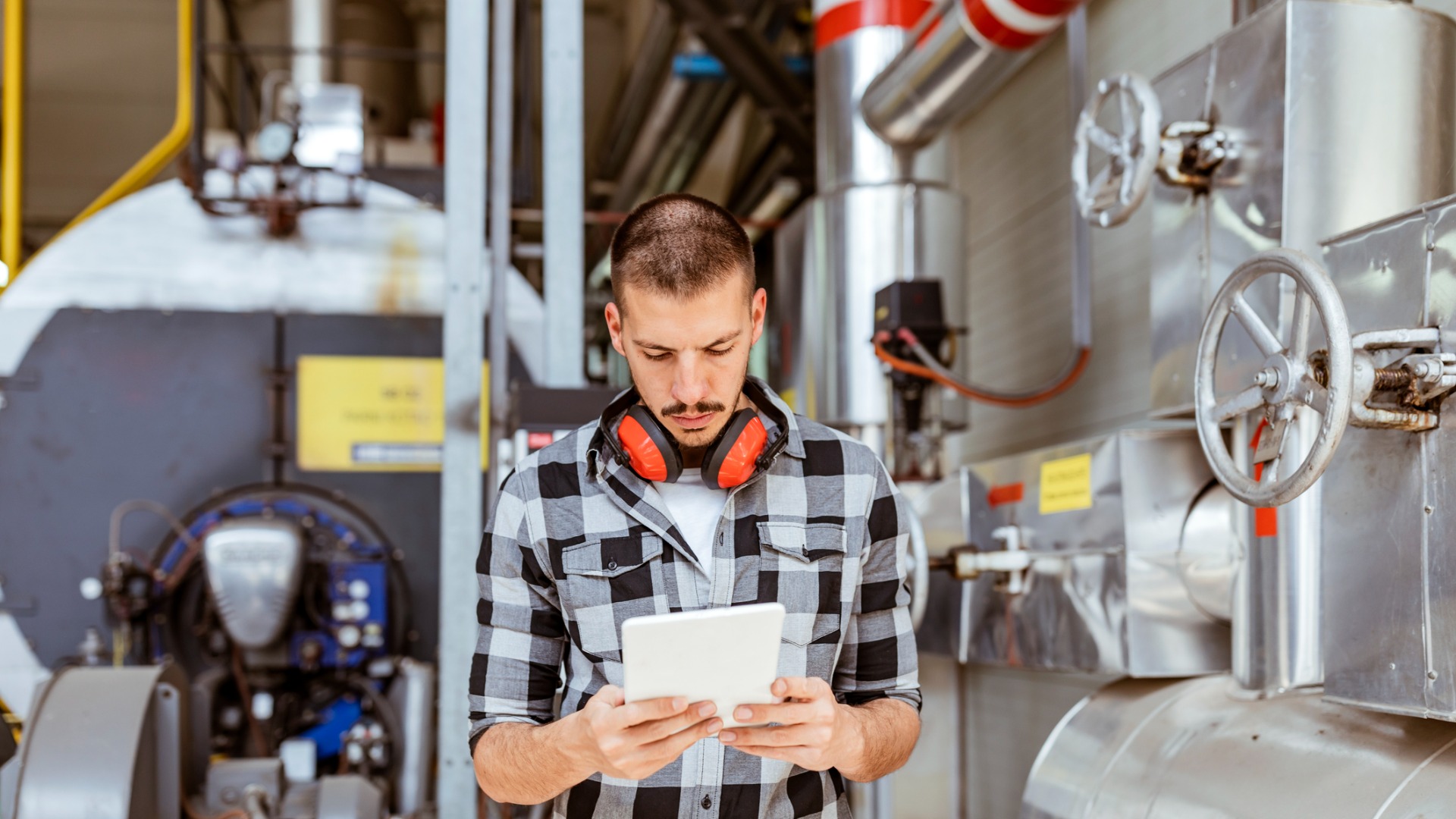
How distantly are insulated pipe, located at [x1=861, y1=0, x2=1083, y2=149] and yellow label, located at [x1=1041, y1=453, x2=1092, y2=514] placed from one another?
108 centimetres

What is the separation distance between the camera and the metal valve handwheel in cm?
197

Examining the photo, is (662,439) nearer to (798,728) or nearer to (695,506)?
(695,506)

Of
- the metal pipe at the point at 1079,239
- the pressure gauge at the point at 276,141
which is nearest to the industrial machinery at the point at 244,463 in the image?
the pressure gauge at the point at 276,141

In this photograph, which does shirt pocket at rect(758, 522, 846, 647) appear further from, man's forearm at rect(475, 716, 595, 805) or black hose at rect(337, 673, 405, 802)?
black hose at rect(337, 673, 405, 802)

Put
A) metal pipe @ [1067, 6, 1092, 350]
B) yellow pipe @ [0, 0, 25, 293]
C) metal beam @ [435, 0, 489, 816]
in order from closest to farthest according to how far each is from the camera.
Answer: metal beam @ [435, 0, 489, 816] < metal pipe @ [1067, 6, 1092, 350] < yellow pipe @ [0, 0, 25, 293]

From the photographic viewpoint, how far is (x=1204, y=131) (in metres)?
2.00

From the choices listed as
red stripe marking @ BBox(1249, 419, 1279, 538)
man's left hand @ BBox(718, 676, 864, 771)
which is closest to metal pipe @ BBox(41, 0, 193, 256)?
red stripe marking @ BBox(1249, 419, 1279, 538)

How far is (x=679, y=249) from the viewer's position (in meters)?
1.34

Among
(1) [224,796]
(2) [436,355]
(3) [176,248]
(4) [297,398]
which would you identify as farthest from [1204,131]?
(3) [176,248]

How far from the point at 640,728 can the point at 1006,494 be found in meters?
1.66

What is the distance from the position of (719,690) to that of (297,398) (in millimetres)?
3218

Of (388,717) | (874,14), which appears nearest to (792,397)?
(874,14)

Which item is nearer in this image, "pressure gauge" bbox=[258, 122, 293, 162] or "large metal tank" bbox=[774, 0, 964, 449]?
"large metal tank" bbox=[774, 0, 964, 449]

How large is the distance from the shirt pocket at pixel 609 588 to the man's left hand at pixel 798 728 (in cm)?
22
